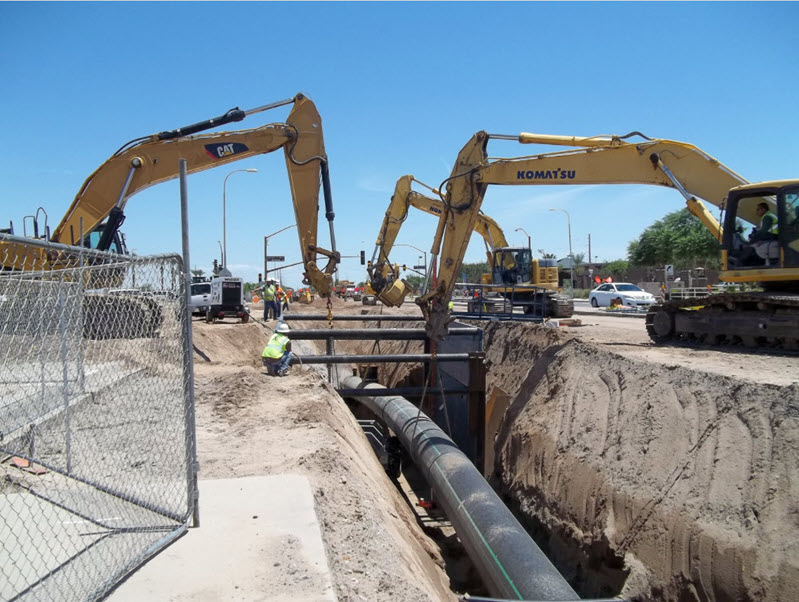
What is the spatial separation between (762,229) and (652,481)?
216 inches

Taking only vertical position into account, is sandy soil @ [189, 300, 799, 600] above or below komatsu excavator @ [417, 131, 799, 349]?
below

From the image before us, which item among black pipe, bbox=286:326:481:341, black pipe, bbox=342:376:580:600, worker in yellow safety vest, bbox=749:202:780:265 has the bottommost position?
black pipe, bbox=342:376:580:600

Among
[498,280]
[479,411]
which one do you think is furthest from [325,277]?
[498,280]

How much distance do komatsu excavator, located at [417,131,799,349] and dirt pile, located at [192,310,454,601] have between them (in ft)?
11.3

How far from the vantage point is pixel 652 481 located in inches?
329

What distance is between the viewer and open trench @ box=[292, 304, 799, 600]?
22.3ft

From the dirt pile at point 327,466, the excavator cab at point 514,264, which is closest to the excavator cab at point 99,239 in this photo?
the dirt pile at point 327,466

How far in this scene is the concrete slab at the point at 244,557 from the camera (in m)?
3.72

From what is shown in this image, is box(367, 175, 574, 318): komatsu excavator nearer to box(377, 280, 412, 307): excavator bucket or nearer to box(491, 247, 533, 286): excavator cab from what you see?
box(491, 247, 533, 286): excavator cab

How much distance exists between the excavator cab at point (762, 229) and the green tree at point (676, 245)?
133 feet

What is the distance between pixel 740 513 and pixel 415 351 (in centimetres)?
1480

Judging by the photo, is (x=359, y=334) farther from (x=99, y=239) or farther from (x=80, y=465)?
(x=80, y=465)

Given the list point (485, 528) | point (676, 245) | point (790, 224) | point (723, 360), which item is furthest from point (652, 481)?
point (676, 245)

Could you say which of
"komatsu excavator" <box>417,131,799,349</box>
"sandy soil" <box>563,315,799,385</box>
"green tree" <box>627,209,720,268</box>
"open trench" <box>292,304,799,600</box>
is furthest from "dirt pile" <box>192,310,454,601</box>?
"green tree" <box>627,209,720,268</box>
